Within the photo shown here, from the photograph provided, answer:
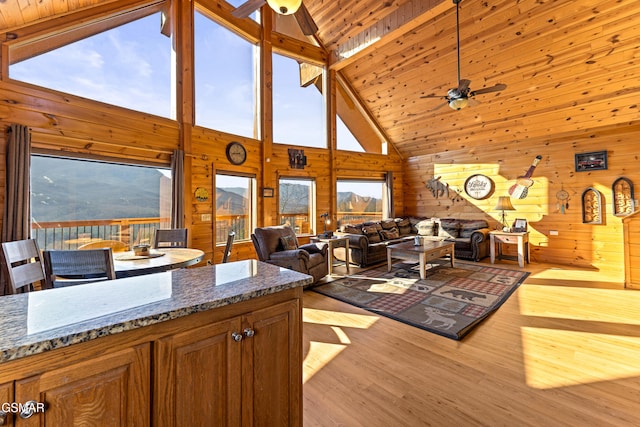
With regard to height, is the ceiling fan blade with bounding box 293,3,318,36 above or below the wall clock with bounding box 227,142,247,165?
above

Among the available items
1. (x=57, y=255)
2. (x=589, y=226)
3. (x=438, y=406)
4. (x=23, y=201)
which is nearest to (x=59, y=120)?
(x=23, y=201)

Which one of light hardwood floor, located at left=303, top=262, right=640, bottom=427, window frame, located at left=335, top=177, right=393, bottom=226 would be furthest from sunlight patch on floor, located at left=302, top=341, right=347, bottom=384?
window frame, located at left=335, top=177, right=393, bottom=226

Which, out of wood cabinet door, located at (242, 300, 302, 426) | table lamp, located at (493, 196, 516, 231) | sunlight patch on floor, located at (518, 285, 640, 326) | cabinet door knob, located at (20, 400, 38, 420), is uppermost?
table lamp, located at (493, 196, 516, 231)

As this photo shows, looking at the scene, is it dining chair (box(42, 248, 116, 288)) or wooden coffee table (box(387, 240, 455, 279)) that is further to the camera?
wooden coffee table (box(387, 240, 455, 279))

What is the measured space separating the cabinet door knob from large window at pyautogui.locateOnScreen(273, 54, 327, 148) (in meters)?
5.83

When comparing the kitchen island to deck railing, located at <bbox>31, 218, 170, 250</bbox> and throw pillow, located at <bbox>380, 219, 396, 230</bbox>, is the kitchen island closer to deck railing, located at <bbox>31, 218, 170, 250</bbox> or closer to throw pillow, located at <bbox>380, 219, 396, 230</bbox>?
deck railing, located at <bbox>31, 218, 170, 250</bbox>

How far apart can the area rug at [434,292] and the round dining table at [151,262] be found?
79.5 inches

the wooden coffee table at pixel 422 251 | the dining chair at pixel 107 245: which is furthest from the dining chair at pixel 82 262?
the wooden coffee table at pixel 422 251

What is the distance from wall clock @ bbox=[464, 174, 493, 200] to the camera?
667 cm

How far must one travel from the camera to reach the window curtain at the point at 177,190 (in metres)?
4.57

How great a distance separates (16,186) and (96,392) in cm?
371

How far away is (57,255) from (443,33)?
20.3 ft

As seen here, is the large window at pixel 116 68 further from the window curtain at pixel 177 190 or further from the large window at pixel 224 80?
the window curtain at pixel 177 190

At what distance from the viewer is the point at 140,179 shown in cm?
453
